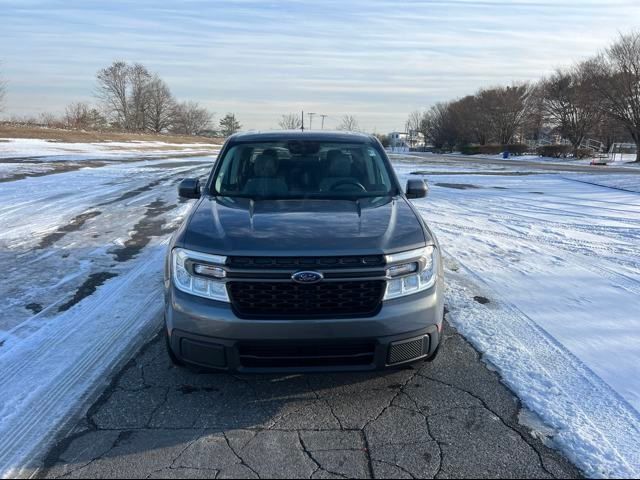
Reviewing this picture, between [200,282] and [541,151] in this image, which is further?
[541,151]

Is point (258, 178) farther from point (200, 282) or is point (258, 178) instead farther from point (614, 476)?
point (614, 476)

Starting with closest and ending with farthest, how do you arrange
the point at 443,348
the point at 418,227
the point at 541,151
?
the point at 418,227
the point at 443,348
the point at 541,151

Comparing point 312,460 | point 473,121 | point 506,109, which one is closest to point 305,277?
point 312,460

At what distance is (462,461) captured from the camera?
2.87m

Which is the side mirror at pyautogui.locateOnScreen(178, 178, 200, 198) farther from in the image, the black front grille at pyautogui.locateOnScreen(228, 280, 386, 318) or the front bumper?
the black front grille at pyautogui.locateOnScreen(228, 280, 386, 318)

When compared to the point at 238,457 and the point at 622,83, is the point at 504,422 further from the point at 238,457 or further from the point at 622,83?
the point at 622,83

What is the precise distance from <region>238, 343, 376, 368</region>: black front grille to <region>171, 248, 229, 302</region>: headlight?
37cm

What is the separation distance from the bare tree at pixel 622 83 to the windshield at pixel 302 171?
44.7m

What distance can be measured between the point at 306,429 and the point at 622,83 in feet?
155

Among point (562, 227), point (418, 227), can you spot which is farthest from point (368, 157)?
point (562, 227)

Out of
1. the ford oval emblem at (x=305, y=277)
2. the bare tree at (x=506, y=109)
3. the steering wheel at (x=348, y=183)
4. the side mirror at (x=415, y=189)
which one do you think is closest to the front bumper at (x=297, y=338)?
the ford oval emblem at (x=305, y=277)

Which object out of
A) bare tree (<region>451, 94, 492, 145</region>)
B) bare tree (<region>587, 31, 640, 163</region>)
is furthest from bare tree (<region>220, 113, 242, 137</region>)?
bare tree (<region>587, 31, 640, 163</region>)

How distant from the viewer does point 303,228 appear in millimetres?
3527

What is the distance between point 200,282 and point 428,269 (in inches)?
57.9
